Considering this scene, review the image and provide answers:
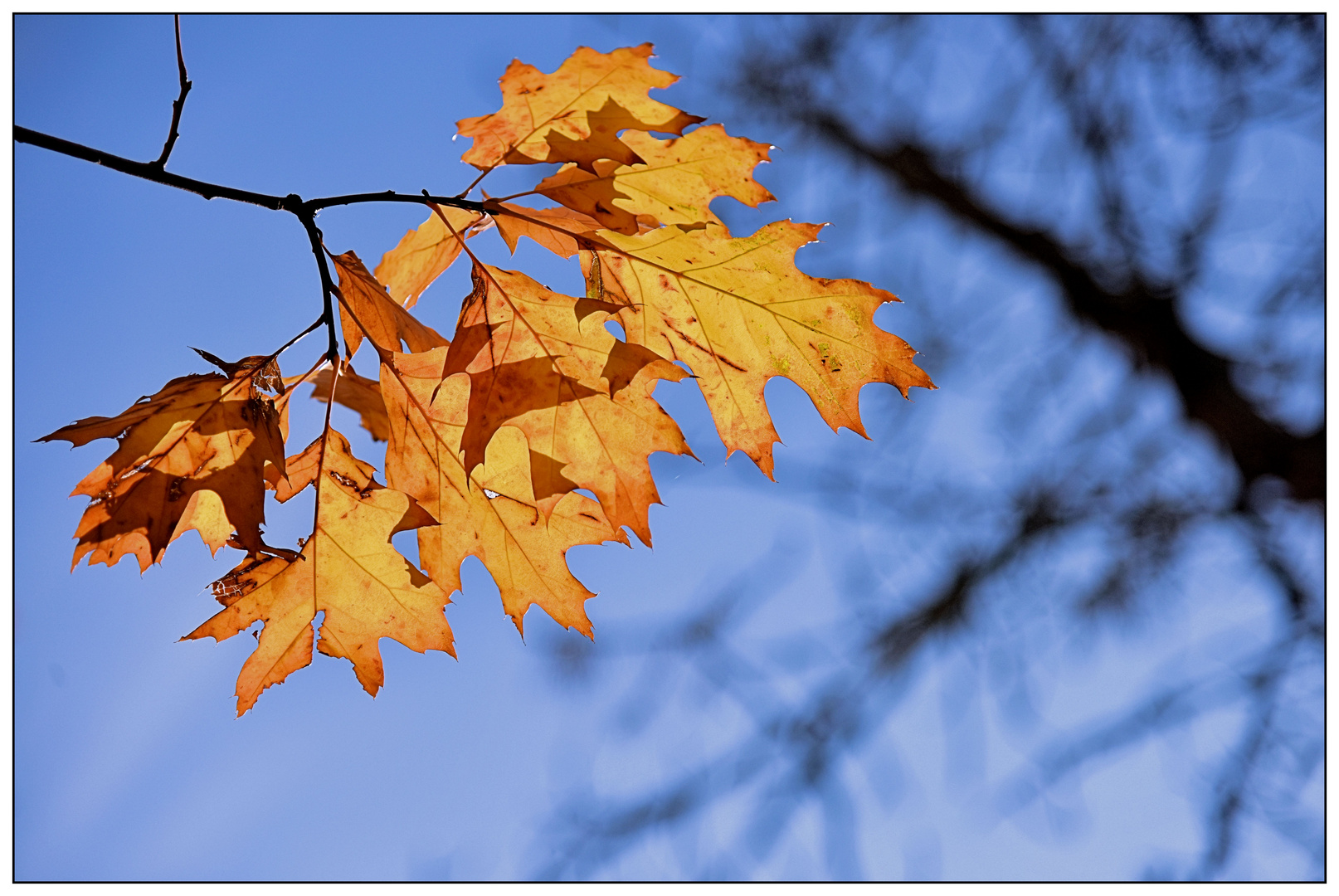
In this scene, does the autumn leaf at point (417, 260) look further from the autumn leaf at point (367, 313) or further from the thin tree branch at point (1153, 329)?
the thin tree branch at point (1153, 329)

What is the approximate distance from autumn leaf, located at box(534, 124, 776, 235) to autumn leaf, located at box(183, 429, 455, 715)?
329 millimetres

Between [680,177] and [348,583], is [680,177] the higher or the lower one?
the higher one

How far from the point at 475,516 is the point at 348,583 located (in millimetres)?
143

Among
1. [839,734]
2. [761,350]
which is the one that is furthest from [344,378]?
[839,734]

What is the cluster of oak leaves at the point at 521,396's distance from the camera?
62cm

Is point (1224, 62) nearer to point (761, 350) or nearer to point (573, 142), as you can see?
point (761, 350)

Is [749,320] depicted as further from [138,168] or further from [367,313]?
[138,168]

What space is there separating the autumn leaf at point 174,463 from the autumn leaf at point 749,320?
321 millimetres

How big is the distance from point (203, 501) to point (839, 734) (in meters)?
1.95

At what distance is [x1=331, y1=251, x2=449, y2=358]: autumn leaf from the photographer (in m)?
0.64

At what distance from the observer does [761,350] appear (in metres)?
0.69

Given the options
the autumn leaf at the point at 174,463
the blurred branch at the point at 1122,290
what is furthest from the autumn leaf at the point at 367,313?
the blurred branch at the point at 1122,290

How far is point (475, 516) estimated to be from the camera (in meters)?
0.70

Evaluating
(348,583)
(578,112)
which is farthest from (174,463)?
(578,112)
